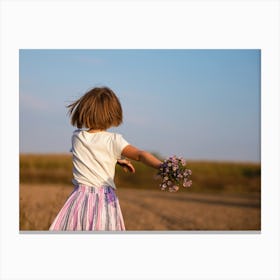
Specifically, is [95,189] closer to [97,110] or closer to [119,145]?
[119,145]

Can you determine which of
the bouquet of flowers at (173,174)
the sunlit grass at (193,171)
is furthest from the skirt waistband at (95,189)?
the sunlit grass at (193,171)

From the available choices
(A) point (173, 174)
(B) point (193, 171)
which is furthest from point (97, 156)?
(B) point (193, 171)

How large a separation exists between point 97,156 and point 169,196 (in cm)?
1170

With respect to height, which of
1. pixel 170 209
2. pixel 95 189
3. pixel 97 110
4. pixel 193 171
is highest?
pixel 97 110

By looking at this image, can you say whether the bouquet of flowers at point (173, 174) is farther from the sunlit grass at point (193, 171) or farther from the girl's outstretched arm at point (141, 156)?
the sunlit grass at point (193, 171)

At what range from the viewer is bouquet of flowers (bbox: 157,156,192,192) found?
3.63 meters

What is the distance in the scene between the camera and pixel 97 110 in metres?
3.60

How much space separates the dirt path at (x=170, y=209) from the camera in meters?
9.15

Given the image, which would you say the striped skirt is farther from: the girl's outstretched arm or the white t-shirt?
the girl's outstretched arm

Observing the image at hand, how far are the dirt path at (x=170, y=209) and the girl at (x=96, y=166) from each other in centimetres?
285
